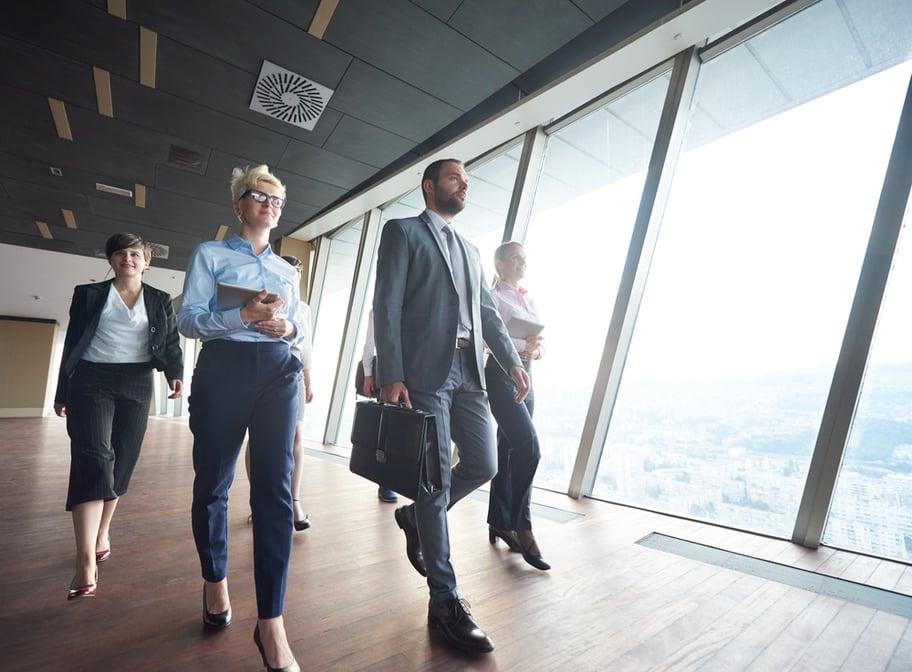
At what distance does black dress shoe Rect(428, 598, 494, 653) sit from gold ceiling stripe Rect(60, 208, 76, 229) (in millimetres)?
8007

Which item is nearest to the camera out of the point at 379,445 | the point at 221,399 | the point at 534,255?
the point at 221,399

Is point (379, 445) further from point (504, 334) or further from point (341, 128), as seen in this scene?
point (341, 128)

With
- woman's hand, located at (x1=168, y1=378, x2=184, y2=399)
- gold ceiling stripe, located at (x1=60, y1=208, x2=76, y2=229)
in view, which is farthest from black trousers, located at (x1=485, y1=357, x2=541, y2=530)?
gold ceiling stripe, located at (x1=60, y1=208, x2=76, y2=229)

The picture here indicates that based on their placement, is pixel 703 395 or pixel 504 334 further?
pixel 703 395

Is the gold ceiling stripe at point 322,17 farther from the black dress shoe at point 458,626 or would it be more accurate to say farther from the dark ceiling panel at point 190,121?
the black dress shoe at point 458,626

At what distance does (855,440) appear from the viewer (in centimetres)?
255

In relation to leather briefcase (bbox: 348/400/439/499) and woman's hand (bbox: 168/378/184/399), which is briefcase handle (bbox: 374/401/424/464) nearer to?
leather briefcase (bbox: 348/400/439/499)

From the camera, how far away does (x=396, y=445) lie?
1.52 meters

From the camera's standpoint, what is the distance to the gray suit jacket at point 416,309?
1608mm

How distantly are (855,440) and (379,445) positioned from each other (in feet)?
8.30

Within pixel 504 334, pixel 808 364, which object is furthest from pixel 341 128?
pixel 808 364

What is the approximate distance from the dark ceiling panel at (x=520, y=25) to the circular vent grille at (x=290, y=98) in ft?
4.82

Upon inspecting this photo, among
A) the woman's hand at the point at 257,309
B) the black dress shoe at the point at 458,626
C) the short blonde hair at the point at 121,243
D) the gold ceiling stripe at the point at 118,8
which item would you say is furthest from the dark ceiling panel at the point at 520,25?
the black dress shoe at the point at 458,626

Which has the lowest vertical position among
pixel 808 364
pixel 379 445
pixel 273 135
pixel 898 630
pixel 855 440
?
pixel 898 630
